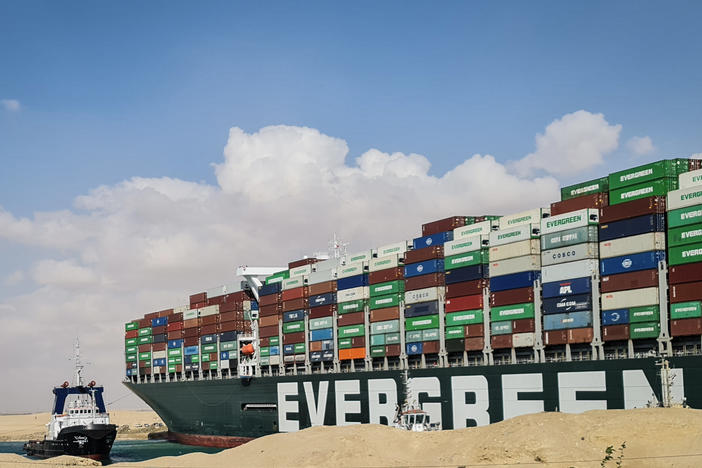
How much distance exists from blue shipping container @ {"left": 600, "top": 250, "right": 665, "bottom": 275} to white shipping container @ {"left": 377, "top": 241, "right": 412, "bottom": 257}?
2376 cm

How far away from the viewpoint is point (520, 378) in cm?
6203

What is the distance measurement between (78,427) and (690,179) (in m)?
65.9

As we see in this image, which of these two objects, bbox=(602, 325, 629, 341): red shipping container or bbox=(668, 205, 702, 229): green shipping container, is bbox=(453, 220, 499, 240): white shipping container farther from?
bbox=(668, 205, 702, 229): green shipping container

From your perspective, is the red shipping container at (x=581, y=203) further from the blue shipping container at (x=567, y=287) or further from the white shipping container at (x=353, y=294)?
the white shipping container at (x=353, y=294)

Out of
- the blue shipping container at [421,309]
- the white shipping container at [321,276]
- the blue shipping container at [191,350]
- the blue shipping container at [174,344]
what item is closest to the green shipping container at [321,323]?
the white shipping container at [321,276]

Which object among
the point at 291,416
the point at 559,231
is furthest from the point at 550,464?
the point at 291,416

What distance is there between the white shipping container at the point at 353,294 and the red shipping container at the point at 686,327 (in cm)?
3417

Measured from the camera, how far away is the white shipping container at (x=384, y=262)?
77062mm

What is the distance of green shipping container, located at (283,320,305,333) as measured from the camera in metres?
89.3

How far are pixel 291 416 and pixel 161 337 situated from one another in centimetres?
3581

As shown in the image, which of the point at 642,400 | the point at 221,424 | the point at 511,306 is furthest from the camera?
the point at 221,424

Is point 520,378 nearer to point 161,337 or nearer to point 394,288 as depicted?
point 394,288

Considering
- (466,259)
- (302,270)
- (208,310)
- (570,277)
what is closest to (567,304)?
(570,277)

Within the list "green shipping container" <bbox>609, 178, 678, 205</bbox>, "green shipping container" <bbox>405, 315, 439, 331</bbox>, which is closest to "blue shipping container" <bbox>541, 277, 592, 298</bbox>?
"green shipping container" <bbox>609, 178, 678, 205</bbox>
